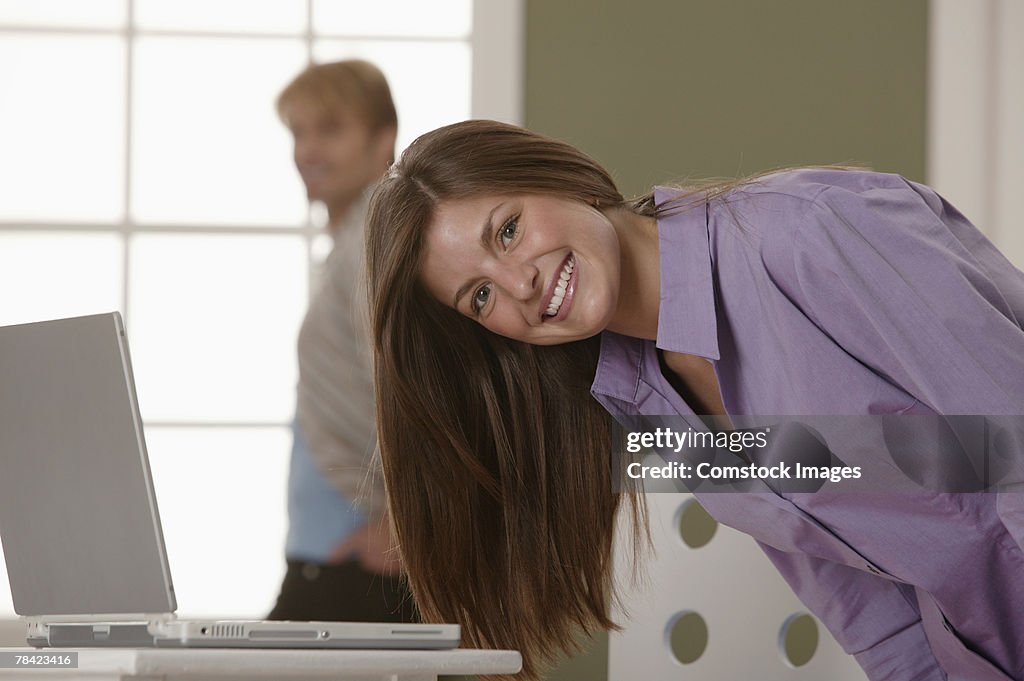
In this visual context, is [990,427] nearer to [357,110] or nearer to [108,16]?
[357,110]

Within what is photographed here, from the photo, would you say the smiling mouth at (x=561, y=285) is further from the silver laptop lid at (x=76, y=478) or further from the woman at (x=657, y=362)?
the silver laptop lid at (x=76, y=478)

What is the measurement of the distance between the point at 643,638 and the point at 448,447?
21.6 inches

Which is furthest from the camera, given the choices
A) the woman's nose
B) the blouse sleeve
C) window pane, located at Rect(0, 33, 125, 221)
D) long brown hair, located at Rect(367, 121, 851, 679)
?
window pane, located at Rect(0, 33, 125, 221)

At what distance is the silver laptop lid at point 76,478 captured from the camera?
36.3 inches

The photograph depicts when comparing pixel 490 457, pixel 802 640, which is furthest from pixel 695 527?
pixel 490 457

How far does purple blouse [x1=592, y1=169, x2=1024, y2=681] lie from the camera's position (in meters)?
1.15

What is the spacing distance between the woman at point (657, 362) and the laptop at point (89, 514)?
0.55 meters

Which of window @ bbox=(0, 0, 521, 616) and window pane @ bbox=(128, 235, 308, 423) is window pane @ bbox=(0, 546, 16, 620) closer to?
window @ bbox=(0, 0, 521, 616)

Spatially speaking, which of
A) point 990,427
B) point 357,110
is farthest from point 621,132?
point 990,427


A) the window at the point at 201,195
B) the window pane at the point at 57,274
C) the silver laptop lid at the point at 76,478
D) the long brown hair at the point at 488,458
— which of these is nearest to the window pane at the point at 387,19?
the window at the point at 201,195

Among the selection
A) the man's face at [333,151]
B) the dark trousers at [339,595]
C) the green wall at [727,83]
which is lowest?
the dark trousers at [339,595]

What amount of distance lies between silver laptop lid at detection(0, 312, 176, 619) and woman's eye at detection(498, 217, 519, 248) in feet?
1.83

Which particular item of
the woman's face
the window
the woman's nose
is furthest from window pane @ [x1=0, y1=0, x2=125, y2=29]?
the woman's nose

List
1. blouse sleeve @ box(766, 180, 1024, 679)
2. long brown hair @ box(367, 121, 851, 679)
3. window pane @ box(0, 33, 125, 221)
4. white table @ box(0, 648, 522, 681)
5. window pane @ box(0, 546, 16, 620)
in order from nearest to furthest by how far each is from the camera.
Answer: white table @ box(0, 648, 522, 681)
blouse sleeve @ box(766, 180, 1024, 679)
long brown hair @ box(367, 121, 851, 679)
window pane @ box(0, 546, 16, 620)
window pane @ box(0, 33, 125, 221)
